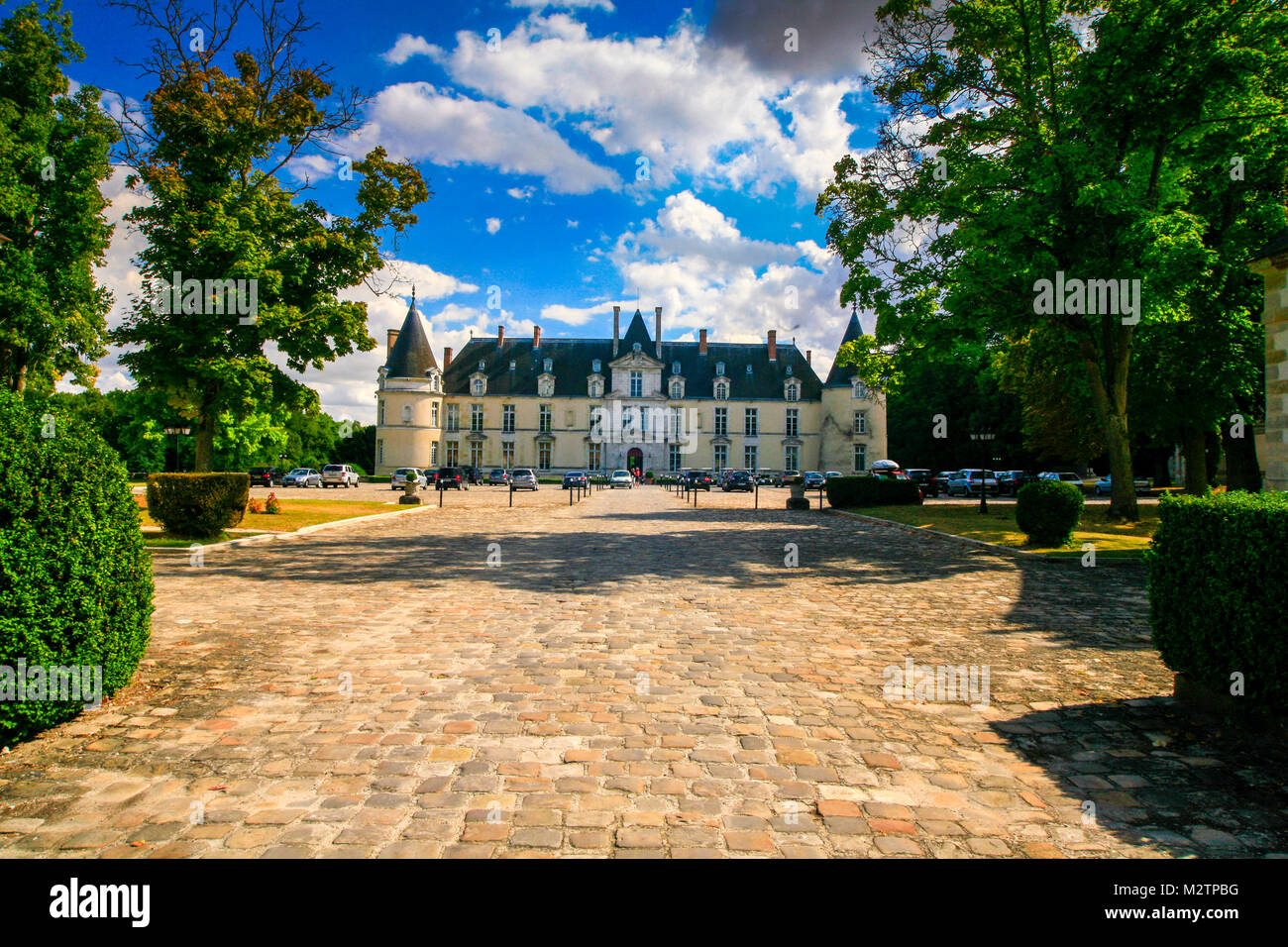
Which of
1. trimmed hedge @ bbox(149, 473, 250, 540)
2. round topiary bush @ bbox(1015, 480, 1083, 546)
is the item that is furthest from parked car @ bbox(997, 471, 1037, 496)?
trimmed hedge @ bbox(149, 473, 250, 540)

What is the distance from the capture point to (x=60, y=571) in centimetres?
438

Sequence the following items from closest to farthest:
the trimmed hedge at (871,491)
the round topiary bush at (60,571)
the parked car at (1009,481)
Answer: the round topiary bush at (60,571)
the trimmed hedge at (871,491)
the parked car at (1009,481)

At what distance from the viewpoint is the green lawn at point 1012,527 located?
14.8m

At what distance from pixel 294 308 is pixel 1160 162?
21482mm

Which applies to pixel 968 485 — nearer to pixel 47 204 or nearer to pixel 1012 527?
pixel 1012 527

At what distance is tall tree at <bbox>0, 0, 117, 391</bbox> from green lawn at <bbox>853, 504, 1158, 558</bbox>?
92.3 ft

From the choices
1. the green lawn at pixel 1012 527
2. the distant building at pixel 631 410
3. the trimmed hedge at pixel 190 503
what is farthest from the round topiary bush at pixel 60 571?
the distant building at pixel 631 410

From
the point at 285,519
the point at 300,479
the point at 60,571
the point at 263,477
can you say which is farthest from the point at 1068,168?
the point at 300,479

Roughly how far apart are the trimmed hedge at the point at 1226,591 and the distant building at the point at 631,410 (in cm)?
6792

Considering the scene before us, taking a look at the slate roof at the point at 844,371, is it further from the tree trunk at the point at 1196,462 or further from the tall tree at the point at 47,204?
the tall tree at the point at 47,204

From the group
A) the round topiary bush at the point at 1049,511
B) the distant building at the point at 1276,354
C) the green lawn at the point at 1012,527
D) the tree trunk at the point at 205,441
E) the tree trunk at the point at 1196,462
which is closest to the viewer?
the distant building at the point at 1276,354

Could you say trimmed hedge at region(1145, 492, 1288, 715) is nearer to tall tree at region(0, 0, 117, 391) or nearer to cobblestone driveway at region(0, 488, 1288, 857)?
cobblestone driveway at region(0, 488, 1288, 857)
